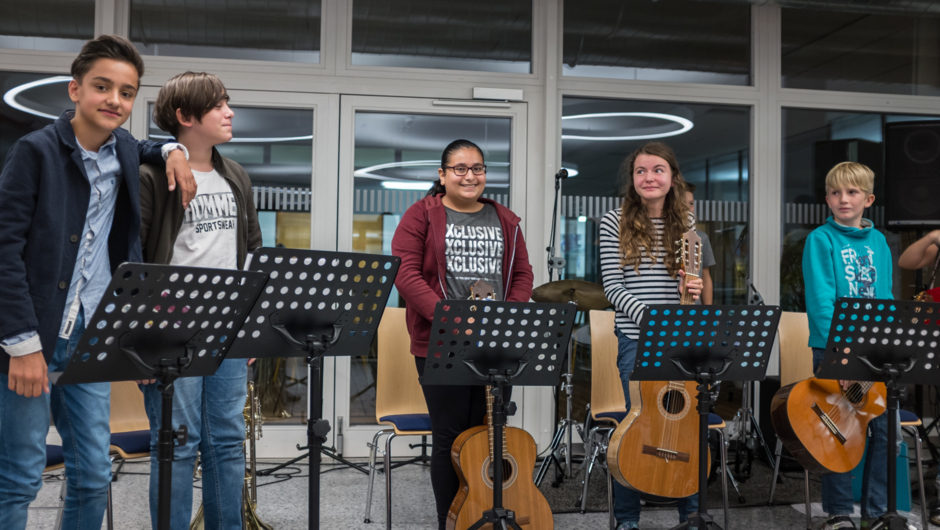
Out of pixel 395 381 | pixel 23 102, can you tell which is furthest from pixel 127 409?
pixel 23 102

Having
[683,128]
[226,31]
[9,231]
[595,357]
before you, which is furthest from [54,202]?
[683,128]

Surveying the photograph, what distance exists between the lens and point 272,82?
4203mm

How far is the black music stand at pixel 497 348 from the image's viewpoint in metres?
2.11

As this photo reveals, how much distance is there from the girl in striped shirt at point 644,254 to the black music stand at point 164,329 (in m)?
1.57

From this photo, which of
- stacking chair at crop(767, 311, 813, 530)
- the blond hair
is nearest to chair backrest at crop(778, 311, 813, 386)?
stacking chair at crop(767, 311, 813, 530)

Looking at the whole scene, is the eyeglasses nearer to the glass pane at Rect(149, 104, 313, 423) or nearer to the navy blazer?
the navy blazer

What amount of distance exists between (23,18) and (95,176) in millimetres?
2991

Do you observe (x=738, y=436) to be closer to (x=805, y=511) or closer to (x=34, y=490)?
(x=805, y=511)

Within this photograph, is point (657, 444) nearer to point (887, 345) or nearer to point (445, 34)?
point (887, 345)

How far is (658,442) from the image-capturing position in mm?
2553

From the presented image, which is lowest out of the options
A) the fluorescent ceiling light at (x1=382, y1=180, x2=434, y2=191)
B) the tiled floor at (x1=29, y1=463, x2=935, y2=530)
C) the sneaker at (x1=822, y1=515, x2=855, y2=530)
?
the tiled floor at (x1=29, y1=463, x2=935, y2=530)

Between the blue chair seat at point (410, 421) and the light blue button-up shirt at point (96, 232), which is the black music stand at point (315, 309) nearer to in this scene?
the light blue button-up shirt at point (96, 232)

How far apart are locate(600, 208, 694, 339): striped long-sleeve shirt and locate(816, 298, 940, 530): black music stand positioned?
0.60 meters

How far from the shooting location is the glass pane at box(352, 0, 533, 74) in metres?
4.34
